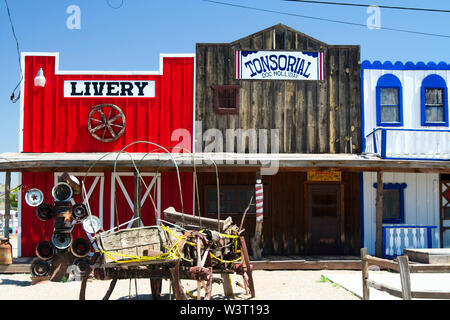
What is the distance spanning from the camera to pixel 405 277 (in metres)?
6.64

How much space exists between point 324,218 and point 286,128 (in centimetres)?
308

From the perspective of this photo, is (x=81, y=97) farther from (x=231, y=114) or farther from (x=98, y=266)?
(x=98, y=266)

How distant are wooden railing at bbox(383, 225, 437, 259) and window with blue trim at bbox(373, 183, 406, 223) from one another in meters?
0.74

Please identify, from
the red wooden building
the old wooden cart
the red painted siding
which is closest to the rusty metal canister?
the red wooden building

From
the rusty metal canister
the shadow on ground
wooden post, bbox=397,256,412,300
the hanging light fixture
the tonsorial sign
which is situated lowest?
the shadow on ground

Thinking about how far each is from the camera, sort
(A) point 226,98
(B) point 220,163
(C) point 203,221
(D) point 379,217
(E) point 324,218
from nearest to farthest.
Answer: (C) point 203,221 → (B) point 220,163 → (D) point 379,217 → (E) point 324,218 → (A) point 226,98

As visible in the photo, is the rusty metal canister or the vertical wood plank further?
the vertical wood plank

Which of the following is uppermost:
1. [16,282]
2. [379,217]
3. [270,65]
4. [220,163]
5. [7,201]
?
[270,65]

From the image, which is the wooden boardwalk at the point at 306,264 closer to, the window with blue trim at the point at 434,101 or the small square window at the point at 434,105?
the window with blue trim at the point at 434,101

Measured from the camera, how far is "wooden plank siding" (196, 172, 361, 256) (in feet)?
46.4

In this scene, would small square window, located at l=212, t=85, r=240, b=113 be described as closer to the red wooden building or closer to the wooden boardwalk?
the red wooden building

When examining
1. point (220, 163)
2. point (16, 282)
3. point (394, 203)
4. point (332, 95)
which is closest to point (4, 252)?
point (16, 282)

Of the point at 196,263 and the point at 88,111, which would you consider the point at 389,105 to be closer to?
the point at 88,111

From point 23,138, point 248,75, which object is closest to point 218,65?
point 248,75
